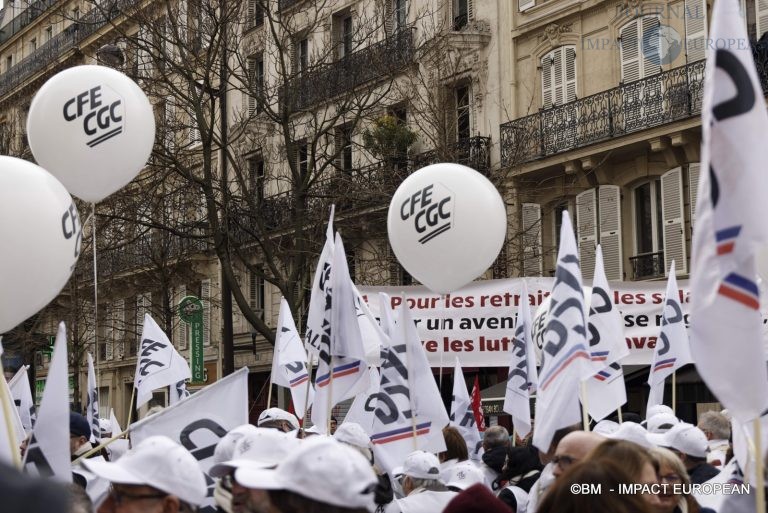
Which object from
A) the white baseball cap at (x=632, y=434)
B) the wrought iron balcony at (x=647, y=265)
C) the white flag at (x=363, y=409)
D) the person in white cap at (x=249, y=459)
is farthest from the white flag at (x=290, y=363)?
the wrought iron balcony at (x=647, y=265)

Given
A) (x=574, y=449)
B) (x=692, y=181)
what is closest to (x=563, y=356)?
(x=574, y=449)

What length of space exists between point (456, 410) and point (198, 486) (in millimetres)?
7028

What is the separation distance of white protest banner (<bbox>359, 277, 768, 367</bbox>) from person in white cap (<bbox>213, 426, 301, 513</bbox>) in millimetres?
8355

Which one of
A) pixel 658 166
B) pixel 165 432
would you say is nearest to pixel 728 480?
pixel 165 432

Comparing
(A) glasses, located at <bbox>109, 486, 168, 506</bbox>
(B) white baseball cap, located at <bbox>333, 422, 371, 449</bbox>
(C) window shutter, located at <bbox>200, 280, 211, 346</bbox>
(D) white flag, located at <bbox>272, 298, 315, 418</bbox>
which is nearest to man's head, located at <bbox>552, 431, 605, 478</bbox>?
(A) glasses, located at <bbox>109, 486, 168, 506</bbox>

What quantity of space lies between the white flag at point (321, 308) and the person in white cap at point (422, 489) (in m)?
2.53

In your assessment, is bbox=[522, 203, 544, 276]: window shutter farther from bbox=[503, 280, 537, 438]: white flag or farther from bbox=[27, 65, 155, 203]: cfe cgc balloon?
bbox=[27, 65, 155, 203]: cfe cgc balloon

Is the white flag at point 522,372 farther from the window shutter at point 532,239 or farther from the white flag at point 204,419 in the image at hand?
the window shutter at point 532,239

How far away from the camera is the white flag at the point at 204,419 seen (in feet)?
20.2

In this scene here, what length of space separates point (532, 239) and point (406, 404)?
51.0ft

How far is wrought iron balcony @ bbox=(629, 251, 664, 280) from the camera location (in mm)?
22516

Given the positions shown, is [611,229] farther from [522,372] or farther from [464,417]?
[522,372]

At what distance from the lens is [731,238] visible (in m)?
4.05

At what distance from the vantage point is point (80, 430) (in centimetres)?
811
